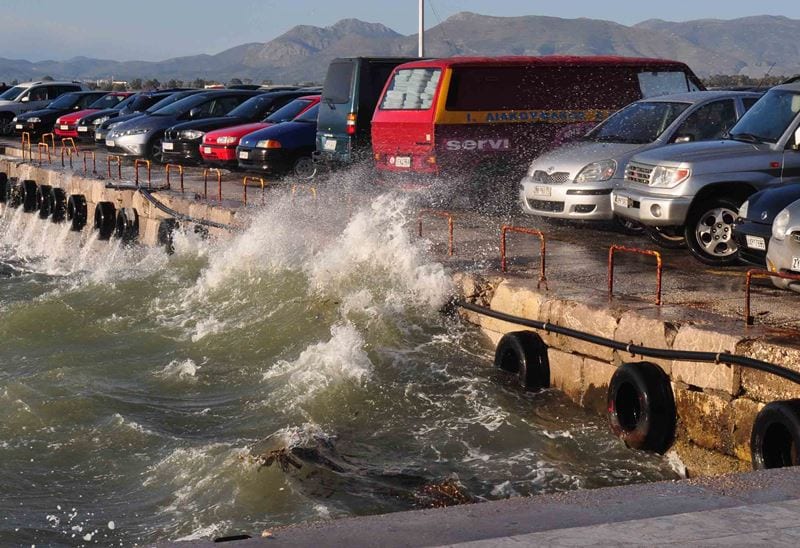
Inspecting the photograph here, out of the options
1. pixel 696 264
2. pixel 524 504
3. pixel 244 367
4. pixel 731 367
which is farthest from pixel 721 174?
pixel 524 504

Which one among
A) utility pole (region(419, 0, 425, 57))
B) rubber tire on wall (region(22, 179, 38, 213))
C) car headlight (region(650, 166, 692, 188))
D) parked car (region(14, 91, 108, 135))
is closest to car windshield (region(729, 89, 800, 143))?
car headlight (region(650, 166, 692, 188))

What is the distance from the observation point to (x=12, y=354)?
13742 millimetres

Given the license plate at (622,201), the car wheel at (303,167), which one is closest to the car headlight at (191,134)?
the car wheel at (303,167)

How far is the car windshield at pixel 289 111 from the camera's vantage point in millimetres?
22766

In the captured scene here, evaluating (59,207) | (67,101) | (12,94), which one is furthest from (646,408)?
(12,94)

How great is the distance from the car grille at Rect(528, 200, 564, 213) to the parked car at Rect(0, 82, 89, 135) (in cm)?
2709

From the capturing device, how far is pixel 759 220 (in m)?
10.3

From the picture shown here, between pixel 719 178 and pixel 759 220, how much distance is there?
5.12 ft

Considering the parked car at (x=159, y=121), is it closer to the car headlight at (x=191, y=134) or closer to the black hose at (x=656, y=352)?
the car headlight at (x=191, y=134)

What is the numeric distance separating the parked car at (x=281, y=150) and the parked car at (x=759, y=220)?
10.7m

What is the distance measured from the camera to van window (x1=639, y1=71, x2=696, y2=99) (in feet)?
58.3

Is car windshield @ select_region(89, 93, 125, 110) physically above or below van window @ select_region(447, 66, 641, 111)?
below

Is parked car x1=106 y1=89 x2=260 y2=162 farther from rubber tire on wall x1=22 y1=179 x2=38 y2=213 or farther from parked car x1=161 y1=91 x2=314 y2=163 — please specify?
rubber tire on wall x1=22 y1=179 x2=38 y2=213

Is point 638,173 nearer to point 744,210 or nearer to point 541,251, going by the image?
point 541,251
